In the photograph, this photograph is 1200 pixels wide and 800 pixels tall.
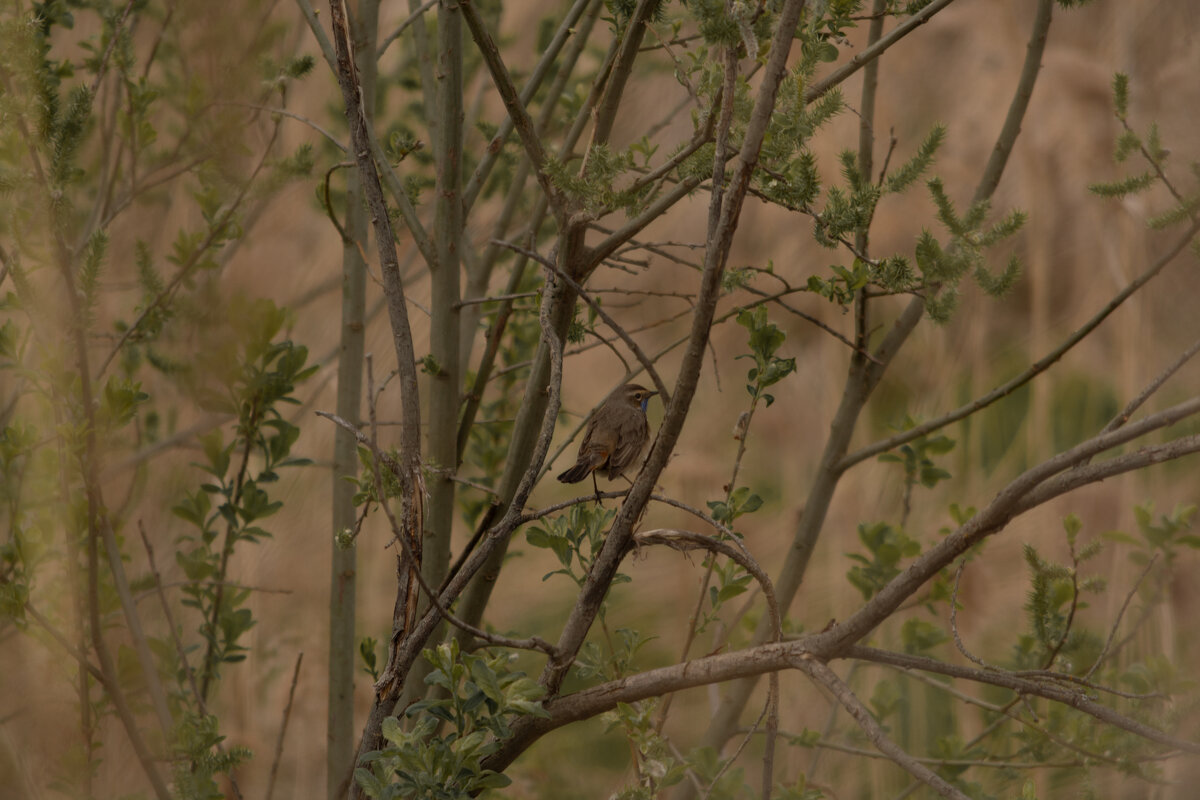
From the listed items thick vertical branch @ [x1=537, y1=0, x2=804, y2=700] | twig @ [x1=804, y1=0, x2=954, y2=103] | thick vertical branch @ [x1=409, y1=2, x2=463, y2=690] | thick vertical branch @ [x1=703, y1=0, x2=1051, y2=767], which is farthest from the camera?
thick vertical branch @ [x1=703, y1=0, x2=1051, y2=767]

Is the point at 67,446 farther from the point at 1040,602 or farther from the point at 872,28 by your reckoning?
the point at 872,28

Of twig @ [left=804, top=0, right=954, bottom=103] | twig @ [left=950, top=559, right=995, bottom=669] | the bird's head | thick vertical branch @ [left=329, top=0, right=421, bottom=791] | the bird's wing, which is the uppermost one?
the bird's head

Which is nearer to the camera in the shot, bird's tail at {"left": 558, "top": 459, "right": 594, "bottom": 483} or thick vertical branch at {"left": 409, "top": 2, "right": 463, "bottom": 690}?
thick vertical branch at {"left": 409, "top": 2, "right": 463, "bottom": 690}

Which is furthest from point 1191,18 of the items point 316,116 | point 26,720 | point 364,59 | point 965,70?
point 26,720

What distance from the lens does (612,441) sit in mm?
1610

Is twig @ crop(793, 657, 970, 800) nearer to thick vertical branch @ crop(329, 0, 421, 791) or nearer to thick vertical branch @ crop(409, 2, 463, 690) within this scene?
thick vertical branch @ crop(329, 0, 421, 791)

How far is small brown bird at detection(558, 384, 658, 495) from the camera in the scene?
1.59m

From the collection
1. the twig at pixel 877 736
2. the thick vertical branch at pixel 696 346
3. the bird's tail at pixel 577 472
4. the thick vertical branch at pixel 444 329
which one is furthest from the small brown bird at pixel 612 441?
the twig at pixel 877 736

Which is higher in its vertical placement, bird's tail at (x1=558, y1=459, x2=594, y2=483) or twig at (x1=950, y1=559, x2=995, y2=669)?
bird's tail at (x1=558, y1=459, x2=594, y2=483)

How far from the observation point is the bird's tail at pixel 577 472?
1536 mm

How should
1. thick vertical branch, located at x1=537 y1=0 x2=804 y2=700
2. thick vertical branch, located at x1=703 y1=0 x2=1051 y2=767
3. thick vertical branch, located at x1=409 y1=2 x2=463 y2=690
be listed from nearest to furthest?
thick vertical branch, located at x1=537 y1=0 x2=804 y2=700, thick vertical branch, located at x1=409 y1=2 x2=463 y2=690, thick vertical branch, located at x1=703 y1=0 x2=1051 y2=767

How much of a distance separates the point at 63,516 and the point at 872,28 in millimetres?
1227

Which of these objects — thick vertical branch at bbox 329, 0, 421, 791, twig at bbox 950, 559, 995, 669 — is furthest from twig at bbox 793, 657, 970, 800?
thick vertical branch at bbox 329, 0, 421, 791

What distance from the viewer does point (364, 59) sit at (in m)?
1.44
